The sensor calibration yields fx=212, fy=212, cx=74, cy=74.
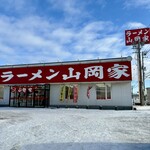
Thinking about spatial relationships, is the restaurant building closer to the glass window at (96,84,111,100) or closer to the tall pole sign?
the glass window at (96,84,111,100)

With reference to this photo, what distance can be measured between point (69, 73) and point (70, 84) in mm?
1011

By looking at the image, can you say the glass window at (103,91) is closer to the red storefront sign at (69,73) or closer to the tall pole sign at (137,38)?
the red storefront sign at (69,73)

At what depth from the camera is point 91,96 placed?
18.3 metres

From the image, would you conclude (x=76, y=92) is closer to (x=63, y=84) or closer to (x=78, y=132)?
(x=63, y=84)

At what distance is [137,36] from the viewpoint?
86.9 ft

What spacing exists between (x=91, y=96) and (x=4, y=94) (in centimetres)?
867

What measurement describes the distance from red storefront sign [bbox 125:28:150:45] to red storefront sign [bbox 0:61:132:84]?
10.1 metres

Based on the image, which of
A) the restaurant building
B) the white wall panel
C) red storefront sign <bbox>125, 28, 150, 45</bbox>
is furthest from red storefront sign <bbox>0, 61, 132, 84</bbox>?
red storefront sign <bbox>125, 28, 150, 45</bbox>

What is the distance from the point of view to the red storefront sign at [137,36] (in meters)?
26.0

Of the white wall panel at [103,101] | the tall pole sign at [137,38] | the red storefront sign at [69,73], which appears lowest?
the white wall panel at [103,101]

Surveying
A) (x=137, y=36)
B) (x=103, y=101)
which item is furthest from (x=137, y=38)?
(x=103, y=101)

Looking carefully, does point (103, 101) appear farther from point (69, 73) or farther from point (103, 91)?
point (69, 73)

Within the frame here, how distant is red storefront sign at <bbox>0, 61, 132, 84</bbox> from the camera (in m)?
17.4

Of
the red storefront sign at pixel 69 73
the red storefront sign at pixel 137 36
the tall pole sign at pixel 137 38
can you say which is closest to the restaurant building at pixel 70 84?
the red storefront sign at pixel 69 73
